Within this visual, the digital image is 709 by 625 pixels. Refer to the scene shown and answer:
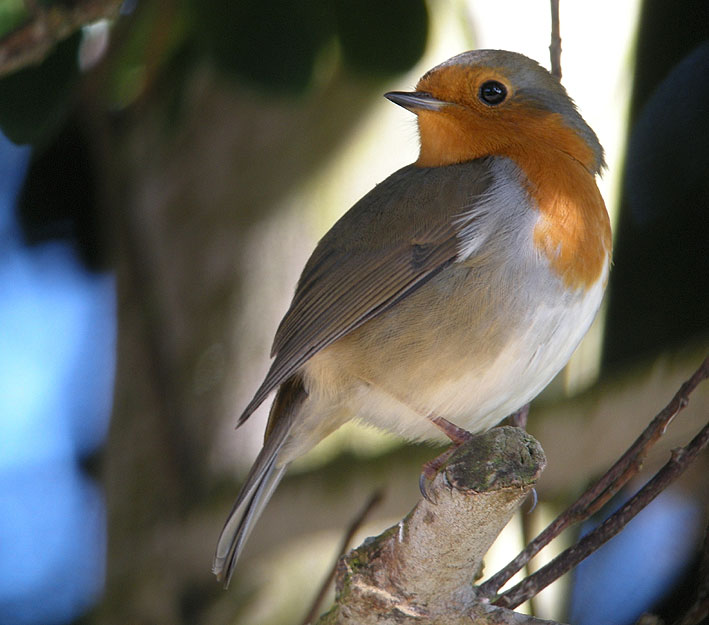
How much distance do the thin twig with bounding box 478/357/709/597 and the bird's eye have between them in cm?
121

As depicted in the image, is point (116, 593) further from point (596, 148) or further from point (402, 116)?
point (596, 148)

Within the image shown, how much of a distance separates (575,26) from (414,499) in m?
1.80

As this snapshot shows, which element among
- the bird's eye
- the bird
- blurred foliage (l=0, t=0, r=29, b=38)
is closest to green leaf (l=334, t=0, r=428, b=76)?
the bird

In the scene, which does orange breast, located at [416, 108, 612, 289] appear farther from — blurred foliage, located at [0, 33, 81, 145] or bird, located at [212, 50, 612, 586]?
blurred foliage, located at [0, 33, 81, 145]

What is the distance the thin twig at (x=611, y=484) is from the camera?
1976mm

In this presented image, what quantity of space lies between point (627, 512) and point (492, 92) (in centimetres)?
149

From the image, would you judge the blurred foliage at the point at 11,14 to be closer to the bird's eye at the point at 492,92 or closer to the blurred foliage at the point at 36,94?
the blurred foliage at the point at 36,94

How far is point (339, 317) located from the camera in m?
2.77

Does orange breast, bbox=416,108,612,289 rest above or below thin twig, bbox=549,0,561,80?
below

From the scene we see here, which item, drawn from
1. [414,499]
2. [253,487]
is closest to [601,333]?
[414,499]

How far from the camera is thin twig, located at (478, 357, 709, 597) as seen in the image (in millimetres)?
1976

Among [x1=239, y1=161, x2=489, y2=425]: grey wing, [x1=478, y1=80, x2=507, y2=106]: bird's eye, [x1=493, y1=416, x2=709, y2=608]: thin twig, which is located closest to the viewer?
[x1=493, y1=416, x2=709, y2=608]: thin twig

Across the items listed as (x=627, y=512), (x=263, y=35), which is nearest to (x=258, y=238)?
(x=263, y=35)

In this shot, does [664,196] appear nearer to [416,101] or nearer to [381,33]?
[416,101]
